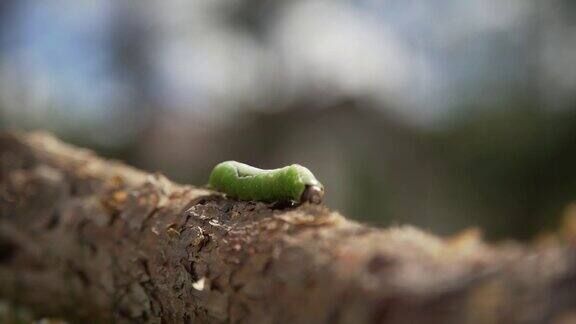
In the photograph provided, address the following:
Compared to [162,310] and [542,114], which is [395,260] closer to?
[162,310]

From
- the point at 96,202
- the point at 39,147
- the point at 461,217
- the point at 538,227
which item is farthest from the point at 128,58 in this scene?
the point at 96,202

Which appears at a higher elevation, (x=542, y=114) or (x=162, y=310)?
(x=542, y=114)

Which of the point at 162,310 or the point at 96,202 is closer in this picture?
the point at 162,310

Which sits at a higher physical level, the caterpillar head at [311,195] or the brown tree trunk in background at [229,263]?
the caterpillar head at [311,195]

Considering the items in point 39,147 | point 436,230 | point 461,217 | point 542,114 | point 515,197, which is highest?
point 542,114

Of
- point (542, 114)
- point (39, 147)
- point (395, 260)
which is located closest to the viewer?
point (395, 260)

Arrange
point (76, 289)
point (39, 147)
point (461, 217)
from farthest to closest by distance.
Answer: point (461, 217)
point (39, 147)
point (76, 289)
